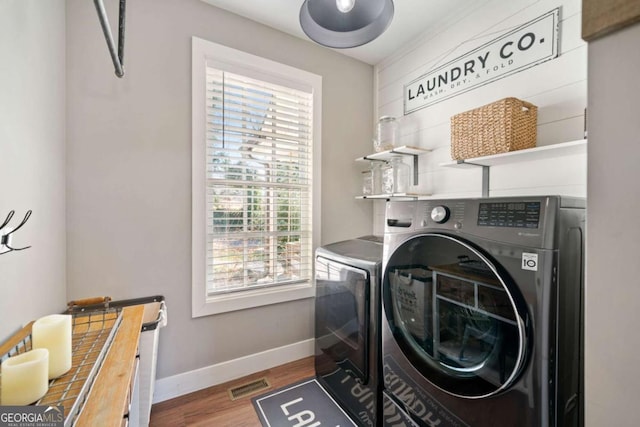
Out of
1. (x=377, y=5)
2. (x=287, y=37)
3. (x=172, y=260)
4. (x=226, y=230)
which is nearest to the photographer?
(x=377, y=5)

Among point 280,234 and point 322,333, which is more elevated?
point 280,234

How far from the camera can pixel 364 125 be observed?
2611 mm

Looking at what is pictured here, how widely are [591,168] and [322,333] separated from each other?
1.73 m

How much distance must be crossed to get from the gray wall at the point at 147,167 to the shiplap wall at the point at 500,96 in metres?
1.11

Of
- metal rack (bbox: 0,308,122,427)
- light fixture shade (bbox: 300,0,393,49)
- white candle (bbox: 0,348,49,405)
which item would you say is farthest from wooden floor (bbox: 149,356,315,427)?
light fixture shade (bbox: 300,0,393,49)

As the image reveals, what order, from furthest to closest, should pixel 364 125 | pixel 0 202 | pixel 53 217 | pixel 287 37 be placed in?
pixel 364 125, pixel 287 37, pixel 53 217, pixel 0 202

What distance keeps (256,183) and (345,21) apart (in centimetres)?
123

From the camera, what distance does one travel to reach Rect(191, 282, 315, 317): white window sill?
1876mm

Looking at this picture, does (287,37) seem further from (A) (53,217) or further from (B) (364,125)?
(A) (53,217)

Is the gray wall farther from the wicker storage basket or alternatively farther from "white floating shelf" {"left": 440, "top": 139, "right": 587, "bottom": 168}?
"white floating shelf" {"left": 440, "top": 139, "right": 587, "bottom": 168}

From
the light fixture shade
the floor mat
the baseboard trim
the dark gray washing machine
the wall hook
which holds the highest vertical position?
the light fixture shade

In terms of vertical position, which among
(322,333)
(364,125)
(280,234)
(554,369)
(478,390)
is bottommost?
(322,333)

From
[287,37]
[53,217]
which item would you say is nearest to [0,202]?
[53,217]

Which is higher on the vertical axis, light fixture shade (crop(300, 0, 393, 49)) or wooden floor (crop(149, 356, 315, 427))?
light fixture shade (crop(300, 0, 393, 49))
